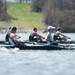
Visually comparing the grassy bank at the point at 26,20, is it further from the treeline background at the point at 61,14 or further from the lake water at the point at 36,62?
the lake water at the point at 36,62

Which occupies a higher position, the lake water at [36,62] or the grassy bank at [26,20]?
the lake water at [36,62]

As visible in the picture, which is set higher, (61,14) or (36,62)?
(61,14)

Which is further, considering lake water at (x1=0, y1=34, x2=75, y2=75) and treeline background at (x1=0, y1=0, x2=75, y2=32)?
treeline background at (x1=0, y1=0, x2=75, y2=32)

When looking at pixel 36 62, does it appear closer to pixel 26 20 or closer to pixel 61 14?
pixel 61 14

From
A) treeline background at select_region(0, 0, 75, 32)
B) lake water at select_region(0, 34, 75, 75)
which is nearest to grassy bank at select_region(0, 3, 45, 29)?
treeline background at select_region(0, 0, 75, 32)

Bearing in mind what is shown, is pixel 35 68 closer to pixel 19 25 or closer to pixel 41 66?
pixel 41 66

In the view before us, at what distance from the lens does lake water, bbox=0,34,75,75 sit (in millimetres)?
29031

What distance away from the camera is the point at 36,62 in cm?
3281

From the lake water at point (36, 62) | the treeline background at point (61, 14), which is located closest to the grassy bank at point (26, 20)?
the treeline background at point (61, 14)

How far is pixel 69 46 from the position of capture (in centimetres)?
4116

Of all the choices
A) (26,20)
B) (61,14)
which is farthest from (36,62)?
(26,20)

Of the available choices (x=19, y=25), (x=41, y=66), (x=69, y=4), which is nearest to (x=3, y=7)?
(x=19, y=25)

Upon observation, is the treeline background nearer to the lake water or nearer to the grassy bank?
the grassy bank

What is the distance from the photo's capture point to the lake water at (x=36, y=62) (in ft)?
95.2
